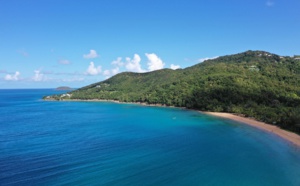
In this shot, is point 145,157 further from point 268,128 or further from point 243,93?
point 243,93

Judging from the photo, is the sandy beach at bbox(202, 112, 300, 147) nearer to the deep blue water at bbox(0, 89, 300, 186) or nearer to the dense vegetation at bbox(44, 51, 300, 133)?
the dense vegetation at bbox(44, 51, 300, 133)

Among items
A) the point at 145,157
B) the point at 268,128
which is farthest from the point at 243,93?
the point at 145,157

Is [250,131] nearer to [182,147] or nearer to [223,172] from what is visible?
[182,147]

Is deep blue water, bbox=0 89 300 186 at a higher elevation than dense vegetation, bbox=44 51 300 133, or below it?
below

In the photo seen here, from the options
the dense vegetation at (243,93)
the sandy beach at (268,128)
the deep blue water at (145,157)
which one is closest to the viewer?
the deep blue water at (145,157)

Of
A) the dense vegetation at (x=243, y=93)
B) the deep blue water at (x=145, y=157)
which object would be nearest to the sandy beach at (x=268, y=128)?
the dense vegetation at (x=243, y=93)

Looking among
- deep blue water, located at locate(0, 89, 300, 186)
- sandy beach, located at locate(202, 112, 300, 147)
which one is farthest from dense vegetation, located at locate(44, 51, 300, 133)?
deep blue water, located at locate(0, 89, 300, 186)

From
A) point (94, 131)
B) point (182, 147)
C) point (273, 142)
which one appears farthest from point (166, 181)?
point (94, 131)

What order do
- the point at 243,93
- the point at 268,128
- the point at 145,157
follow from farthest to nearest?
the point at 243,93 < the point at 268,128 < the point at 145,157

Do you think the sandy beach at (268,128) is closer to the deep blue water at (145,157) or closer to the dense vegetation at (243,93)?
the dense vegetation at (243,93)
